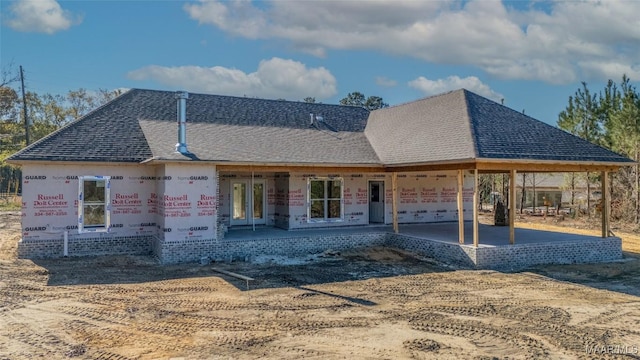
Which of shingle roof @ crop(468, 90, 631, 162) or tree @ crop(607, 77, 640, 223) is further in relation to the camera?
tree @ crop(607, 77, 640, 223)

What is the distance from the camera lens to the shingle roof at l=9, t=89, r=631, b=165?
13.4m

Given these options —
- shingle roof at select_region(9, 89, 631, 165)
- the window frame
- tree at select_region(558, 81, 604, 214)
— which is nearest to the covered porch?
the window frame

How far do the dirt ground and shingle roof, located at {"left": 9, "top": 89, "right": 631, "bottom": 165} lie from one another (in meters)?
3.22

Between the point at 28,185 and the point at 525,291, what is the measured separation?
43.4 ft

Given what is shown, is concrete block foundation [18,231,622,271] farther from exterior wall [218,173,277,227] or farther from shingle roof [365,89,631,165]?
exterior wall [218,173,277,227]

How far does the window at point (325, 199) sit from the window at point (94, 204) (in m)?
6.75

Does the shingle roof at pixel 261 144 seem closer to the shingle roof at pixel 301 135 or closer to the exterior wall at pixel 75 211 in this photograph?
the shingle roof at pixel 301 135

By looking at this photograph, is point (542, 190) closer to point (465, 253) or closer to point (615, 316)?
point (465, 253)

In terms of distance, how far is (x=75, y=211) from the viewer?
13.6m

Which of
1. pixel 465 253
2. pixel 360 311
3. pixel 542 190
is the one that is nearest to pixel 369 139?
pixel 465 253

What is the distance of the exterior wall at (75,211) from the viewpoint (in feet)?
43.1

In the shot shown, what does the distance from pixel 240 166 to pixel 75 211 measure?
4.99 m

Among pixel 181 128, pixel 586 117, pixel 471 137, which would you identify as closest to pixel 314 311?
pixel 471 137

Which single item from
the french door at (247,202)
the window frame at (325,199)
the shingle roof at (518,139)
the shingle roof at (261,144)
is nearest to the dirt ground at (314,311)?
the shingle roof at (518,139)
